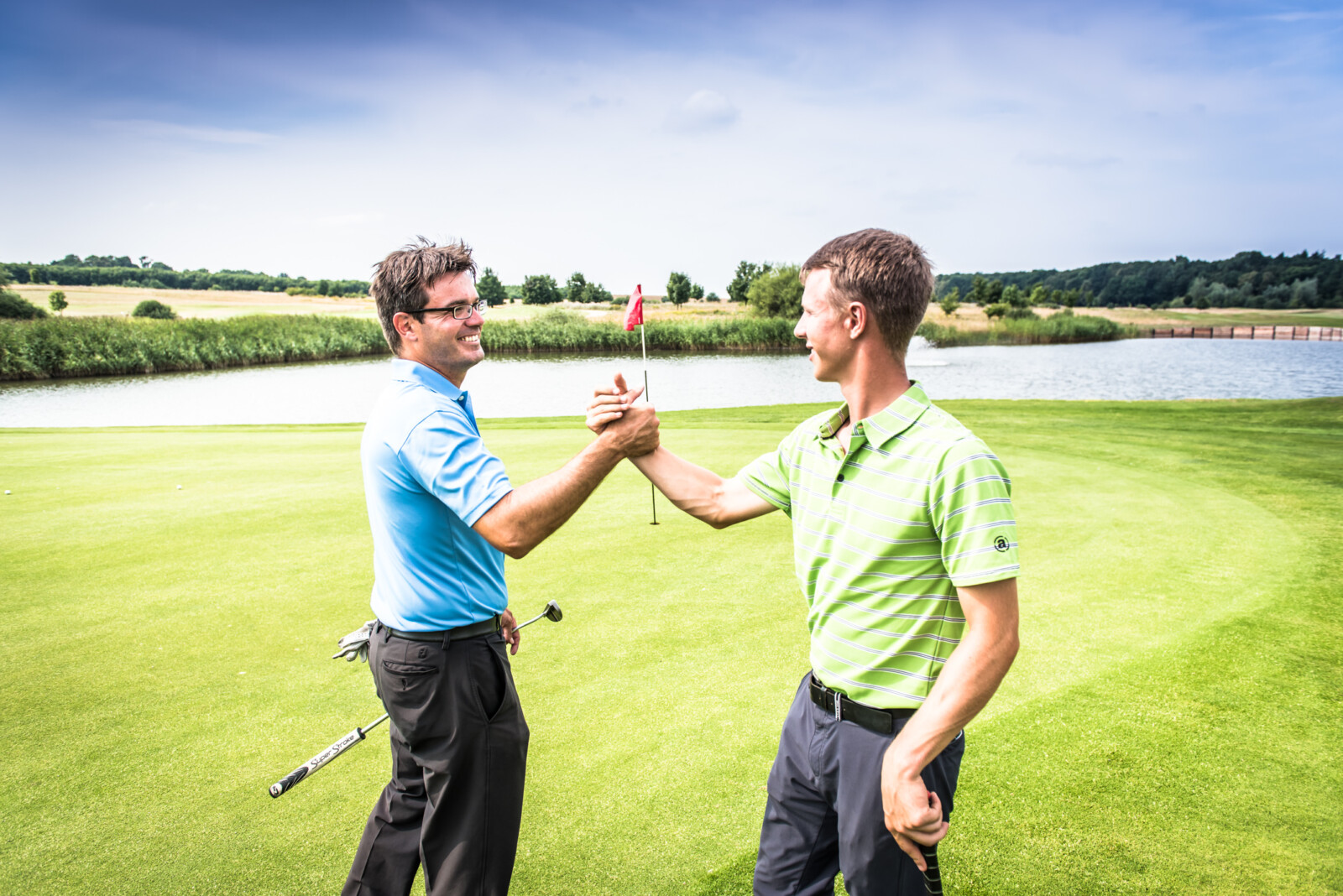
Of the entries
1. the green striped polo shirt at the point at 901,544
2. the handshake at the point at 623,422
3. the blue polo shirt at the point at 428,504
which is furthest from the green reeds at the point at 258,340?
the green striped polo shirt at the point at 901,544

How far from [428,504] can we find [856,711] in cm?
129

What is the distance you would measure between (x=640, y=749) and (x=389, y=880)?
3.35ft

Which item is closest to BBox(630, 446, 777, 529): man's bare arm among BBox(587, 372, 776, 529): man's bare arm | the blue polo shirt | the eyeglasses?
BBox(587, 372, 776, 529): man's bare arm

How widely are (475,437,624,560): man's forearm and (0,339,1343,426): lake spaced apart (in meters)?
21.0

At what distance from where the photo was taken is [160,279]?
91.4 meters

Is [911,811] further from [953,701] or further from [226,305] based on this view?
[226,305]

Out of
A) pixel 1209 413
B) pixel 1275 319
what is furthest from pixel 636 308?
pixel 1275 319

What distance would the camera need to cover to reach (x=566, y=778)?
2.81 m

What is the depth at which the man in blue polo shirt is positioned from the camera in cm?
202

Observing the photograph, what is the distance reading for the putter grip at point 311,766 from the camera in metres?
2.27

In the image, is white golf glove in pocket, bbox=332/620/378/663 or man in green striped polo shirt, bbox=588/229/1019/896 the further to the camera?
white golf glove in pocket, bbox=332/620/378/663

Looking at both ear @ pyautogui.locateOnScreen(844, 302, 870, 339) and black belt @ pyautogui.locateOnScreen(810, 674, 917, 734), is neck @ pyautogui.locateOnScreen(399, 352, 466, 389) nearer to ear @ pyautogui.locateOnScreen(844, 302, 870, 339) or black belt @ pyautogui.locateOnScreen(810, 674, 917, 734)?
ear @ pyautogui.locateOnScreen(844, 302, 870, 339)

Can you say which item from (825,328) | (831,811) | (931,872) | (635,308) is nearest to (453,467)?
(825,328)

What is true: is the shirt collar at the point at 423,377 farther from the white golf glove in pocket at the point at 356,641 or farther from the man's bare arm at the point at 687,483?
the white golf glove in pocket at the point at 356,641
